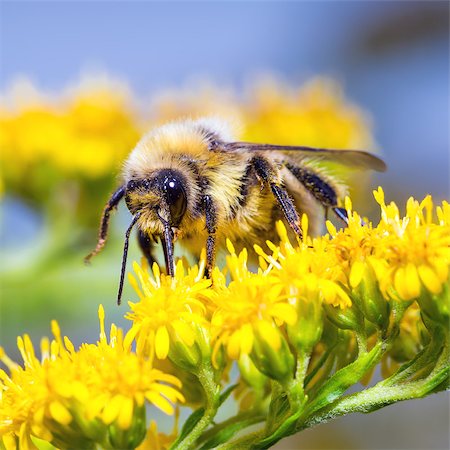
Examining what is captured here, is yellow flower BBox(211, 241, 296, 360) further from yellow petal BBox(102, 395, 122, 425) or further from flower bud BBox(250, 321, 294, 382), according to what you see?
yellow petal BBox(102, 395, 122, 425)

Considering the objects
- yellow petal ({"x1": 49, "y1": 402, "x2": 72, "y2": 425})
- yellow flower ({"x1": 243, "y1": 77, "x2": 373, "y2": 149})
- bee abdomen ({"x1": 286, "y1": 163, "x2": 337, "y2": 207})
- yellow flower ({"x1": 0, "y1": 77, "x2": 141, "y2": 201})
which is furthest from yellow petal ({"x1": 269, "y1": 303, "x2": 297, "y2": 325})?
yellow flower ({"x1": 243, "y1": 77, "x2": 373, "y2": 149})

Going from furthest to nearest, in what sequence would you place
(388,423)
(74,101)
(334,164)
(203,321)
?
(388,423)
(74,101)
(334,164)
(203,321)

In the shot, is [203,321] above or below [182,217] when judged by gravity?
below

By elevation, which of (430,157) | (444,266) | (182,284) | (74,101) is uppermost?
(74,101)

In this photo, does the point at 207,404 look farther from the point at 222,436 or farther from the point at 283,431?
the point at 283,431

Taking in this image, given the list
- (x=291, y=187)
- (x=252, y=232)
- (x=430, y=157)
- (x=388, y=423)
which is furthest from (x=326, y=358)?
(x=430, y=157)

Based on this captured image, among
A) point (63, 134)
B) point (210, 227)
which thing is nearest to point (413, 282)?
point (210, 227)

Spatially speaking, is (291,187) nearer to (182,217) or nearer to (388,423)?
(182,217)
